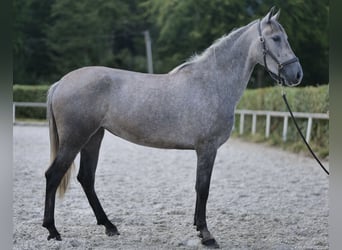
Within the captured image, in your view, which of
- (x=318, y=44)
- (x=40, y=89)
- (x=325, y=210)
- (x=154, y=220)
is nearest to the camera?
(x=154, y=220)

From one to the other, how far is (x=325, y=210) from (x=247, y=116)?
786 centimetres

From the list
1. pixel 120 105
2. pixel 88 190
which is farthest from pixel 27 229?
pixel 120 105

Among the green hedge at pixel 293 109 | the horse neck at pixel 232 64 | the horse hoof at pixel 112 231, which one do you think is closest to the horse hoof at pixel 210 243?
the horse hoof at pixel 112 231

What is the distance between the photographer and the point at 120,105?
11.6 ft

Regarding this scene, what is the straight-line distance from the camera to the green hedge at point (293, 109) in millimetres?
8898

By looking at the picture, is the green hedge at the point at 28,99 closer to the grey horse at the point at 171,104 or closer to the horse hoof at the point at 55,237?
the grey horse at the point at 171,104

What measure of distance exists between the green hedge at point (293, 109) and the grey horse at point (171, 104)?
549 centimetres

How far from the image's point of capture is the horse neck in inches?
141

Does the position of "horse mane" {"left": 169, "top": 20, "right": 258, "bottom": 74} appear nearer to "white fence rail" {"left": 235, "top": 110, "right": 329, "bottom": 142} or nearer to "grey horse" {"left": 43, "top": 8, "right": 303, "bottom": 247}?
"grey horse" {"left": 43, "top": 8, "right": 303, "bottom": 247}

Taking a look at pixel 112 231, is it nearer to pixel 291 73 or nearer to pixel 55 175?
pixel 55 175

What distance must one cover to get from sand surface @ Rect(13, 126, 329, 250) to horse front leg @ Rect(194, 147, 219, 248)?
0.09m

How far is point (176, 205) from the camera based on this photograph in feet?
15.9

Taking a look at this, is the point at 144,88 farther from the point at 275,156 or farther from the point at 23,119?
the point at 275,156

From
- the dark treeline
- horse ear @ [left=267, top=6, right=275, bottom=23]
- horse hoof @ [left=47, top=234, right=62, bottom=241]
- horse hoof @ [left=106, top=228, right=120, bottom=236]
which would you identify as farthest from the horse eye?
horse hoof @ [left=47, top=234, right=62, bottom=241]
